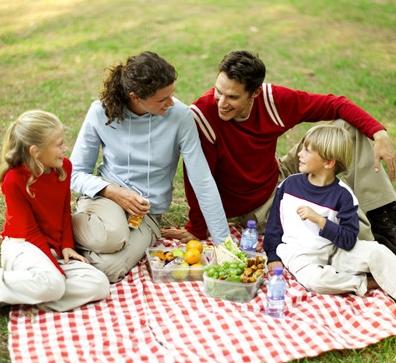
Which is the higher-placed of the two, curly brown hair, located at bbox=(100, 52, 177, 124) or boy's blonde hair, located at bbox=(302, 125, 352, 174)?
curly brown hair, located at bbox=(100, 52, 177, 124)

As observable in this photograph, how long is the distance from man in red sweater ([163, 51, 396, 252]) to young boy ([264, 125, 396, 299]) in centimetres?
27

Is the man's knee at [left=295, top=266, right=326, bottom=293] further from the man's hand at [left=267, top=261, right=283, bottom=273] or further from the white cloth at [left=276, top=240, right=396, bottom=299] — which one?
the man's hand at [left=267, top=261, right=283, bottom=273]

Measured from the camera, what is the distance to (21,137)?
4.24m

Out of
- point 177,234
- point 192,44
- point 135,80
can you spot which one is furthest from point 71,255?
point 192,44

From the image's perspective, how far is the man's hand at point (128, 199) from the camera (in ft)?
15.3

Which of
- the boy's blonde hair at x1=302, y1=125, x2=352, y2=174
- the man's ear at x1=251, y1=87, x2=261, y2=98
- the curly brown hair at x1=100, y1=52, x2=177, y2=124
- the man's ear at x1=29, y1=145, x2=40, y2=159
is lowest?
the boy's blonde hair at x1=302, y1=125, x2=352, y2=174

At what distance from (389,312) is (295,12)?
9856mm

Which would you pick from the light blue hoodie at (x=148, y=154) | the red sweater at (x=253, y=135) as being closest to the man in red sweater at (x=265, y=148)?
the red sweater at (x=253, y=135)

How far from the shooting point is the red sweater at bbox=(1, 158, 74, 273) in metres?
4.24

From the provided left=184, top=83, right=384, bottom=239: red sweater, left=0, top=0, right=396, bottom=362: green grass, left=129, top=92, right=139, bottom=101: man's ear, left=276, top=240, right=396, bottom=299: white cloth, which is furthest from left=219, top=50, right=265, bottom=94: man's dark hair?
left=0, top=0, right=396, bottom=362: green grass

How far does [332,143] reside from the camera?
15.3 feet

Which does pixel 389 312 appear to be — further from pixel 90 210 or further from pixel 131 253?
pixel 90 210

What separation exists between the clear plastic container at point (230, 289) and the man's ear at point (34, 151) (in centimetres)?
120

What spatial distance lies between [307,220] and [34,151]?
5.73ft
